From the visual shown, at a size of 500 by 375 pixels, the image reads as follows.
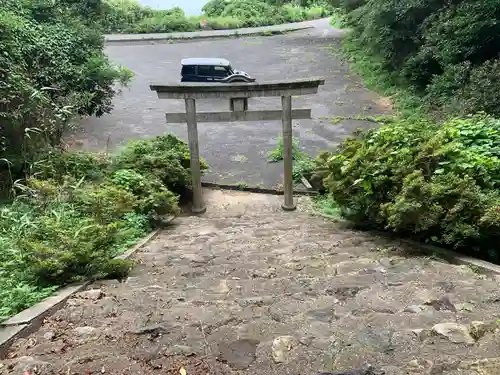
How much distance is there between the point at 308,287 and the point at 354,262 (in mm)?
938

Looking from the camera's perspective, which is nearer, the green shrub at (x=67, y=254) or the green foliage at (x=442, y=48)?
the green shrub at (x=67, y=254)

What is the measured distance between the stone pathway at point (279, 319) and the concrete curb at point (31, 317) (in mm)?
86

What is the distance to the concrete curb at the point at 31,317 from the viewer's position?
11.8 feet

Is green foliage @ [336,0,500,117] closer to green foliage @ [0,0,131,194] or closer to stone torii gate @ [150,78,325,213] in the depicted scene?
stone torii gate @ [150,78,325,213]

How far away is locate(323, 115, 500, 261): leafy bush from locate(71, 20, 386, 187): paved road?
4062 mm

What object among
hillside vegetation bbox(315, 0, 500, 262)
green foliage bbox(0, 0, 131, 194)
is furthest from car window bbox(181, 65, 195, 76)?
hillside vegetation bbox(315, 0, 500, 262)

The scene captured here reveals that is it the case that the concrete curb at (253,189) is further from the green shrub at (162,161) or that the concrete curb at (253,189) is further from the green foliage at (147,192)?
the green foliage at (147,192)

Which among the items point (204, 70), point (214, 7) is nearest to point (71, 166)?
point (204, 70)

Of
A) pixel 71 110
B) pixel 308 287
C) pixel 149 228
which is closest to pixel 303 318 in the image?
pixel 308 287

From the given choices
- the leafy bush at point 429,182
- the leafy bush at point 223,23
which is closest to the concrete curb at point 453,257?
the leafy bush at point 429,182

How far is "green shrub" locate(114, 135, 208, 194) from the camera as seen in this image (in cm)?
905

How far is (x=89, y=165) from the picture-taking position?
30.8 feet

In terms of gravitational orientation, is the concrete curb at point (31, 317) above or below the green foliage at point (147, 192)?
above

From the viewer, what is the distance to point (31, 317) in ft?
12.7
